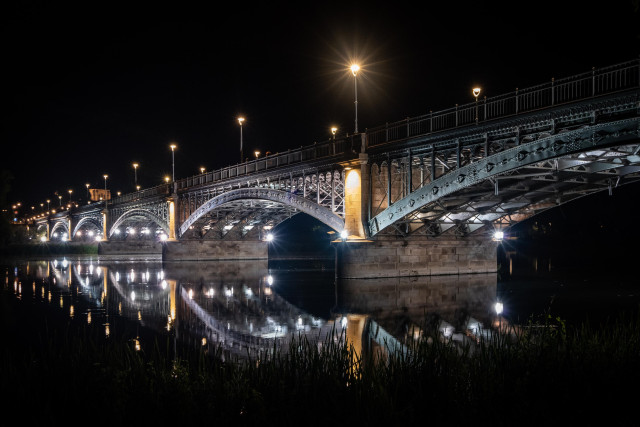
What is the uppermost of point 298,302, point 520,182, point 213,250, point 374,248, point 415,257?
point 520,182

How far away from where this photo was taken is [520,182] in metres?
25.1

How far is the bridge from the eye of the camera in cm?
1967

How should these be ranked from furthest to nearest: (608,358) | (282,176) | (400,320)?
(282,176)
(400,320)
(608,358)

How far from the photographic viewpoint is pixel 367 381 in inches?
254

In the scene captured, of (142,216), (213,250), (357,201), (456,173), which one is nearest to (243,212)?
(213,250)

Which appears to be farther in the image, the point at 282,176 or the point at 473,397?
the point at 282,176

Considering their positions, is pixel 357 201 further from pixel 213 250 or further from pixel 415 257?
pixel 213 250

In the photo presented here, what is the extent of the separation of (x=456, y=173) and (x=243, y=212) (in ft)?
108

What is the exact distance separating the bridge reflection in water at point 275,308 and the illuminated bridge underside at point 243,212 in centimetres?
684

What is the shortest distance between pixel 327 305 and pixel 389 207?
8683mm

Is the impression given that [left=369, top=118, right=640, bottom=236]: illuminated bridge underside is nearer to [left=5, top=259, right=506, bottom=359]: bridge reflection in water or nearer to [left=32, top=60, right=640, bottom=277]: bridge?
[left=32, top=60, right=640, bottom=277]: bridge

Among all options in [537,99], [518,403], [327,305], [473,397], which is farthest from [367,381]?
[537,99]

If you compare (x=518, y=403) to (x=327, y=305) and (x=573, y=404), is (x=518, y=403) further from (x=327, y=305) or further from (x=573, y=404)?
(x=327, y=305)

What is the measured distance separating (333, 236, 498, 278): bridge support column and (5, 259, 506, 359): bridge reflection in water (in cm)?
85
